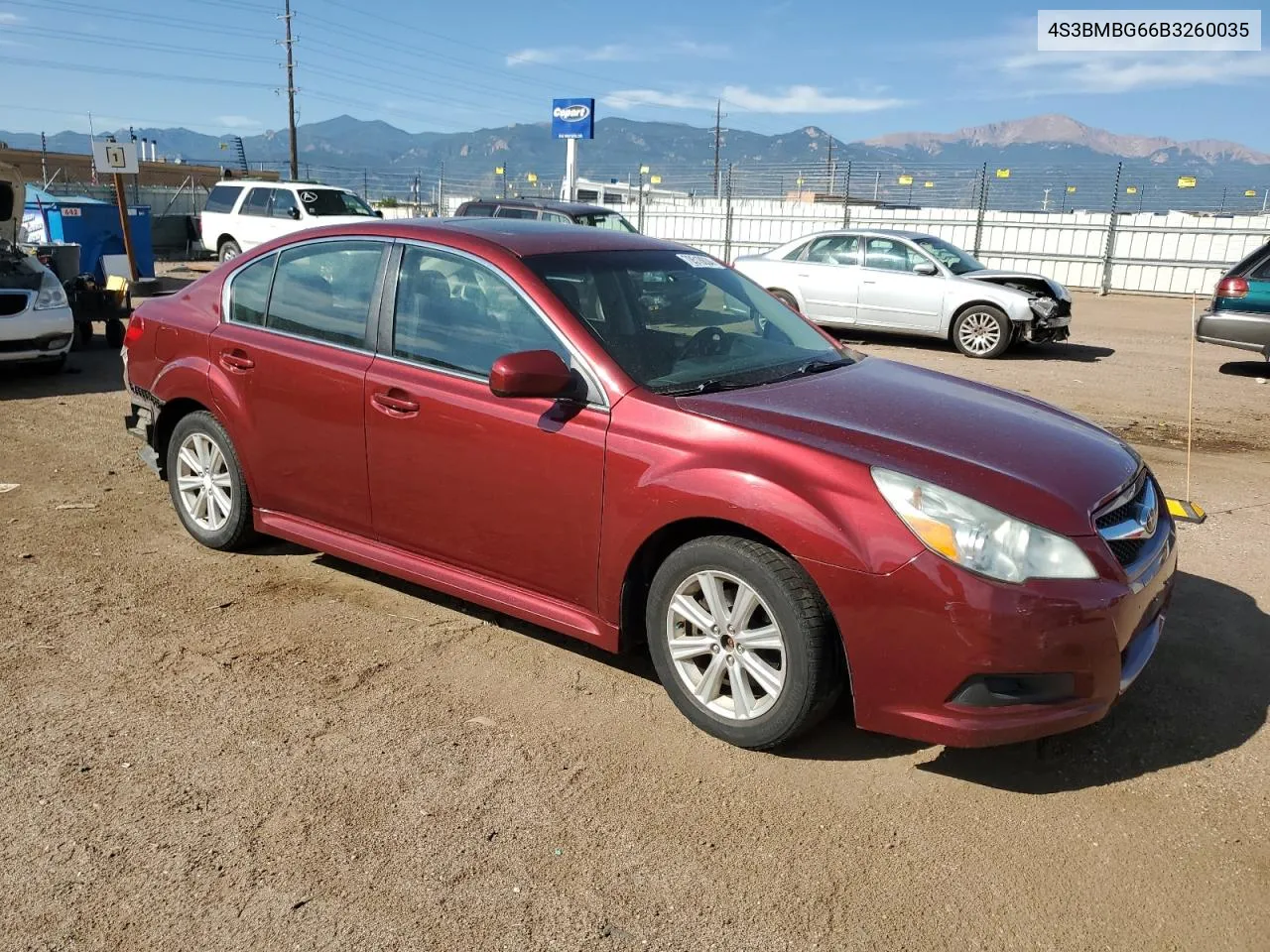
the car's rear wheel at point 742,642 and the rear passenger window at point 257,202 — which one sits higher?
the rear passenger window at point 257,202

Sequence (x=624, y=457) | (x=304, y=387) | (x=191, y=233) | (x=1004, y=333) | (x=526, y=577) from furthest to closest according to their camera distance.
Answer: (x=191, y=233) < (x=1004, y=333) < (x=304, y=387) < (x=526, y=577) < (x=624, y=457)

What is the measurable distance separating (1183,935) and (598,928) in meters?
1.46

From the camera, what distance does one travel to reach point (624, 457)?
11.2ft

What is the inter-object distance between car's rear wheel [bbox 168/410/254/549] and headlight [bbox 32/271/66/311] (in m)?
5.76

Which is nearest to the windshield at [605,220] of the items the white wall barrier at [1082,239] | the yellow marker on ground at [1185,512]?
the white wall barrier at [1082,239]

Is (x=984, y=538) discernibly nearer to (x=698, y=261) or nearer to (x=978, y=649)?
(x=978, y=649)

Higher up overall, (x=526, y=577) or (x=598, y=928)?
(x=526, y=577)

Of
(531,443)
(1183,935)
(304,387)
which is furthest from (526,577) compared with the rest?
(1183,935)

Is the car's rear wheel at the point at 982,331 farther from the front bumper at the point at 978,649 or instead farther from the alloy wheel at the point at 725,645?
the alloy wheel at the point at 725,645

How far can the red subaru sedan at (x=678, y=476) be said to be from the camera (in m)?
2.95

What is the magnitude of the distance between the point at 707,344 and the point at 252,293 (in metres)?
2.22

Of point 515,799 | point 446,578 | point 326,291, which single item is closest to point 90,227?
point 326,291

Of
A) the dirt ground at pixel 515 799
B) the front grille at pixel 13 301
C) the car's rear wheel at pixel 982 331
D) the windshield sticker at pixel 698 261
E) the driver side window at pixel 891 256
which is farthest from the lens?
the driver side window at pixel 891 256

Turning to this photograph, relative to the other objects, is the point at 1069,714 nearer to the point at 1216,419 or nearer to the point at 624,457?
the point at 624,457
